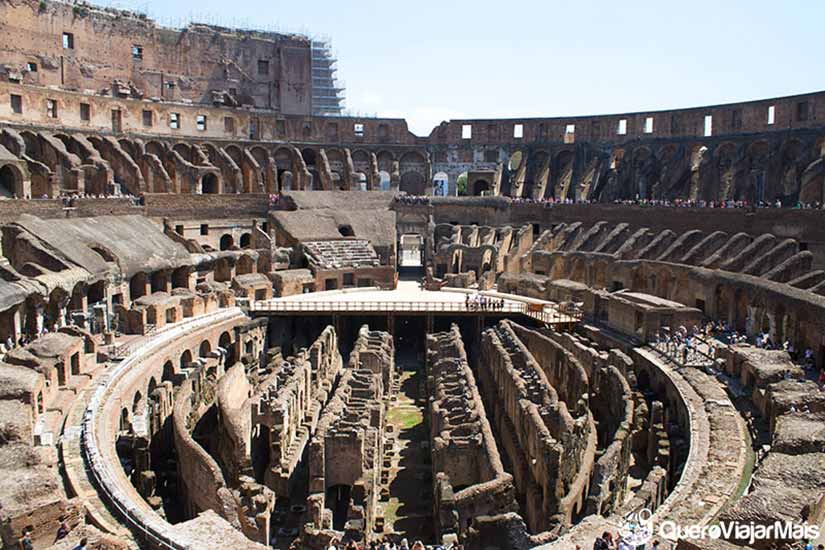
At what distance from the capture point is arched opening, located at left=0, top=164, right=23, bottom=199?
39.8 meters

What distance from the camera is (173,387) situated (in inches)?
1117

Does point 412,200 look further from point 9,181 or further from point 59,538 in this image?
point 59,538

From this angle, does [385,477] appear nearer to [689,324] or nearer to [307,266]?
[689,324]

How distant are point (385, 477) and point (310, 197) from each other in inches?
1288

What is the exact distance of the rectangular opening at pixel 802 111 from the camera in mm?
44250

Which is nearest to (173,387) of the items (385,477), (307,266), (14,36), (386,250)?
(385,477)

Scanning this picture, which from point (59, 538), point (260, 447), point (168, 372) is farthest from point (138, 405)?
point (59, 538)

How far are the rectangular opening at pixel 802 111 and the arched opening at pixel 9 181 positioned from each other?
42310 mm

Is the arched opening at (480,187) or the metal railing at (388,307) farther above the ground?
the arched opening at (480,187)

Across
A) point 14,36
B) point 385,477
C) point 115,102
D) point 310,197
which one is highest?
point 14,36

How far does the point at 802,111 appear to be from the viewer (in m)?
44.5

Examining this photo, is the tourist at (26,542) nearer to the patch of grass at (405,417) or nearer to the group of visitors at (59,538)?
the group of visitors at (59,538)

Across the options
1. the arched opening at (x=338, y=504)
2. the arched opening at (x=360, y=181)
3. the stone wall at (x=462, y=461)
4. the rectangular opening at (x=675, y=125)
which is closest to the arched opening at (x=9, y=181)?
the arched opening at (x=360, y=181)

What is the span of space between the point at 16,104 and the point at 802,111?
44.7 metres
